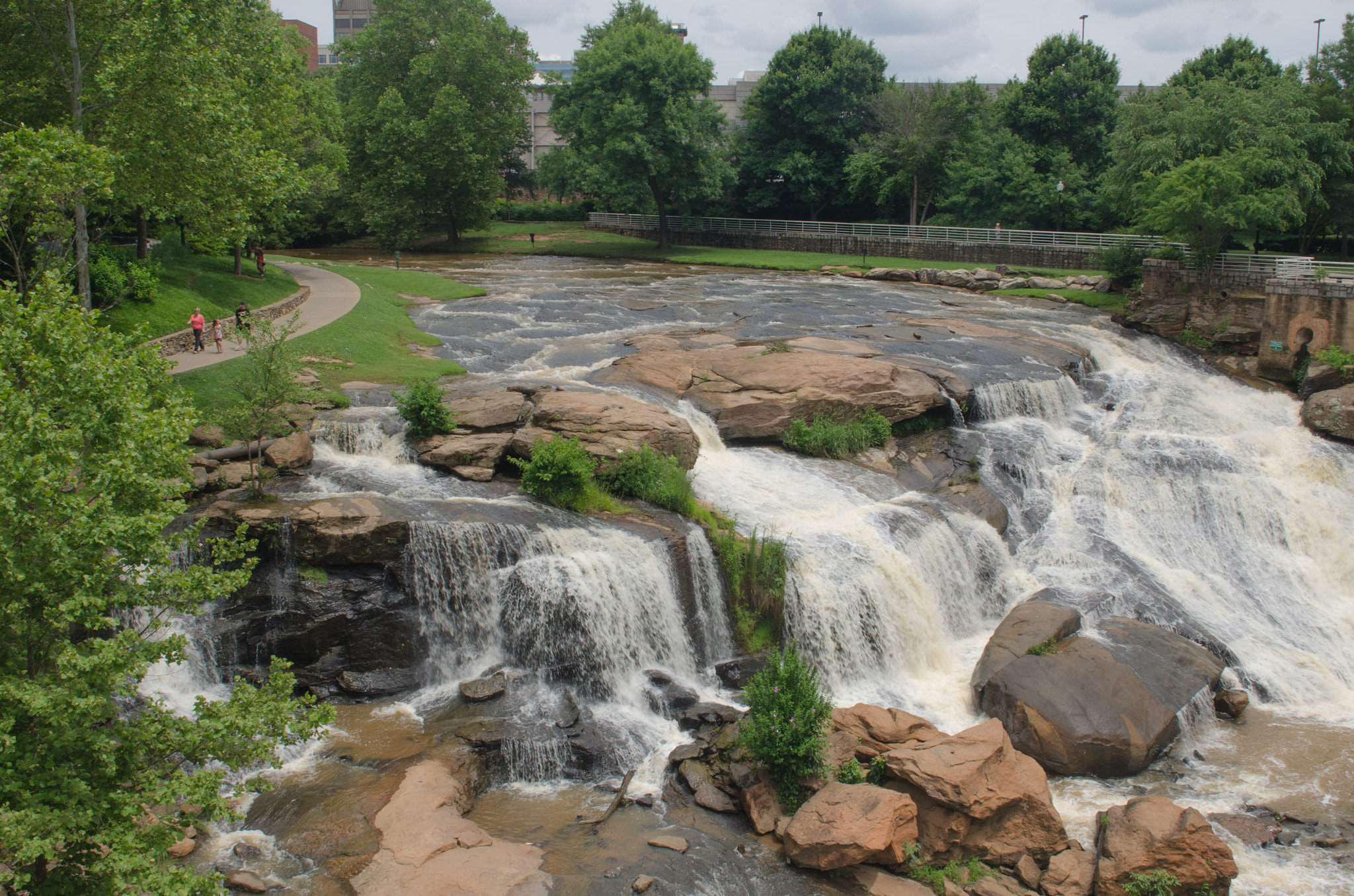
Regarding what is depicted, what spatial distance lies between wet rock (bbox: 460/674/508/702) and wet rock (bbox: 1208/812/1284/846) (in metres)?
10.1

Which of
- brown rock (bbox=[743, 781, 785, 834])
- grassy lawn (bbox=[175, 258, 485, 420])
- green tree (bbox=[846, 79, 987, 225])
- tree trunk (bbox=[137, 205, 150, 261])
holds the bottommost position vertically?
brown rock (bbox=[743, 781, 785, 834])

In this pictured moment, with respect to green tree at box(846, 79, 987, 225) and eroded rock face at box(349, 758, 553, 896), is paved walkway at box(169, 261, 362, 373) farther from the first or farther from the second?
green tree at box(846, 79, 987, 225)

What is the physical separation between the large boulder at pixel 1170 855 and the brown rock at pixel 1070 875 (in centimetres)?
12

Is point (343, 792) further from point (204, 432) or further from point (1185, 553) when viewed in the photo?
point (1185, 553)

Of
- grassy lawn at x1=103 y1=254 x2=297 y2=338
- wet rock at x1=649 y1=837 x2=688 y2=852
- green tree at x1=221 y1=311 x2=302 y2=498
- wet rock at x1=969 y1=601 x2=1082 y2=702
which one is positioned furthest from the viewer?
grassy lawn at x1=103 y1=254 x2=297 y2=338

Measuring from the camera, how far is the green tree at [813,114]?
195ft

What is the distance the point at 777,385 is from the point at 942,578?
6836 mm

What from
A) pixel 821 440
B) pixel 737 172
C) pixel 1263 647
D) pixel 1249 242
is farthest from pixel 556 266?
pixel 1263 647

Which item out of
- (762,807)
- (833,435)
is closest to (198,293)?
(833,435)

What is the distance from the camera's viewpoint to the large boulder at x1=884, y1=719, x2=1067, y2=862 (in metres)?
11.4

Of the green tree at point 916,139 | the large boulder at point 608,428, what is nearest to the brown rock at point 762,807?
the large boulder at point 608,428

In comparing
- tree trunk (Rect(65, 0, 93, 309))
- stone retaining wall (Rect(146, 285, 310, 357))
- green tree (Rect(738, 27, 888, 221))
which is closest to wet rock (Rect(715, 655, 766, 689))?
stone retaining wall (Rect(146, 285, 310, 357))

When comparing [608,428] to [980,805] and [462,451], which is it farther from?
[980,805]

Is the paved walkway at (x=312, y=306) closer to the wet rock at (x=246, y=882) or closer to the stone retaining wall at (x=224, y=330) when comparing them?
the stone retaining wall at (x=224, y=330)
